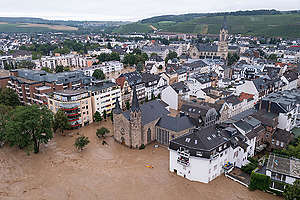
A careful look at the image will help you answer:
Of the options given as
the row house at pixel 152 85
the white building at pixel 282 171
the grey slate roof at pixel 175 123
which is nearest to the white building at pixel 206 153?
the white building at pixel 282 171

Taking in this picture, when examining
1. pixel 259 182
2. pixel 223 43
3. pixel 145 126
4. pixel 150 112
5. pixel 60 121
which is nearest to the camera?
pixel 259 182

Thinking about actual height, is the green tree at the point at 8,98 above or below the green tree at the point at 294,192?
above

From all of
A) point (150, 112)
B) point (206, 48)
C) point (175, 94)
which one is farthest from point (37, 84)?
point (206, 48)

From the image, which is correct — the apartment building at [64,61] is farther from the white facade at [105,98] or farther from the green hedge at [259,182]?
the green hedge at [259,182]

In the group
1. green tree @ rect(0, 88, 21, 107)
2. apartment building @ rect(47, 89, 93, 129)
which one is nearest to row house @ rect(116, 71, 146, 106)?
apartment building @ rect(47, 89, 93, 129)

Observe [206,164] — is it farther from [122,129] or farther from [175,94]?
[175,94]

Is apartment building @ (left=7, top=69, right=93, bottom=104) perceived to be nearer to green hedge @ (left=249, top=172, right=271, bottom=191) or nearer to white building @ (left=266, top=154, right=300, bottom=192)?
green hedge @ (left=249, top=172, right=271, bottom=191)
